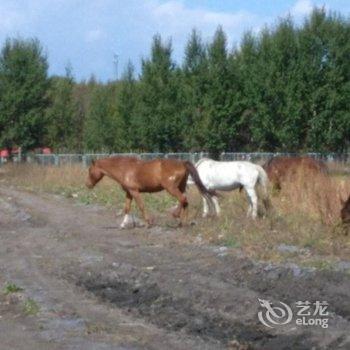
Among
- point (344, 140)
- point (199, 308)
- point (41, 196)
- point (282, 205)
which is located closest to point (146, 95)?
point (344, 140)

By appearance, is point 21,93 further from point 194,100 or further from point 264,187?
point 264,187

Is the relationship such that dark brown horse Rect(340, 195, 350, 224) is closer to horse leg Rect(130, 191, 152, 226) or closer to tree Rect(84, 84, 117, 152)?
horse leg Rect(130, 191, 152, 226)

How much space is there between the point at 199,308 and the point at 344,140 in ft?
121

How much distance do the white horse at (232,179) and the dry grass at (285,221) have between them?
0.37m

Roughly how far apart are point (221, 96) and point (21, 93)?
12067mm

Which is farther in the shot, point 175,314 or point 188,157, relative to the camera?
point 188,157

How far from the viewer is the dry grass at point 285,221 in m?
15.6

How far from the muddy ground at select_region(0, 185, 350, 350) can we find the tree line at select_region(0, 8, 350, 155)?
2788 cm

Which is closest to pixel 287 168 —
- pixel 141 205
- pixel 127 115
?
pixel 141 205

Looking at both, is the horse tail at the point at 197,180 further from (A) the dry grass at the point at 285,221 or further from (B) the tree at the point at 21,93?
(B) the tree at the point at 21,93

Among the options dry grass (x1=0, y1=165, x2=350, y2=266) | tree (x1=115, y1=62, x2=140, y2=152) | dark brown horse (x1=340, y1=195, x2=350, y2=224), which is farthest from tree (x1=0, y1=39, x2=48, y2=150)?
dark brown horse (x1=340, y1=195, x2=350, y2=224)

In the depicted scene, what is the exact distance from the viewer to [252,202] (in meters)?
20.8

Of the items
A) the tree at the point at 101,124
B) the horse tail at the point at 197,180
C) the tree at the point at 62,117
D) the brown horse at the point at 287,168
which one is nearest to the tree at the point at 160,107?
the tree at the point at 101,124

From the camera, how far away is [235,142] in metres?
50.1
